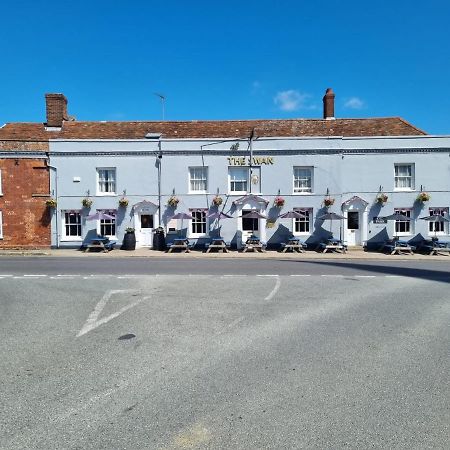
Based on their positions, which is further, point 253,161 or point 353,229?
point 353,229

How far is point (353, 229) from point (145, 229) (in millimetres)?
12940

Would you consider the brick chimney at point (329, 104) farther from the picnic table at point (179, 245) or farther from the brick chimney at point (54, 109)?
the brick chimney at point (54, 109)

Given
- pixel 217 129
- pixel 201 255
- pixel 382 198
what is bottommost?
pixel 201 255

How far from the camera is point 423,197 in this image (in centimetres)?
2056

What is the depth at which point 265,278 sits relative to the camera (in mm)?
10922

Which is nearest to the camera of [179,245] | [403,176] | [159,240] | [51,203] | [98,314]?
[98,314]

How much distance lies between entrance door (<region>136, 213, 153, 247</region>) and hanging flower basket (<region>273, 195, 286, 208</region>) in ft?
24.9

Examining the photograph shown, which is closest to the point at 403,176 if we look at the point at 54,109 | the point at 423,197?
the point at 423,197

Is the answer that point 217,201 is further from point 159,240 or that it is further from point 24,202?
point 24,202

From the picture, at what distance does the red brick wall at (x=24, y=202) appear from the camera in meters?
20.5

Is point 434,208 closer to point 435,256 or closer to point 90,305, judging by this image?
point 435,256

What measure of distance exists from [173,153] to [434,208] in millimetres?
16413

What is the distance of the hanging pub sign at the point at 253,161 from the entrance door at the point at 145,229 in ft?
19.6

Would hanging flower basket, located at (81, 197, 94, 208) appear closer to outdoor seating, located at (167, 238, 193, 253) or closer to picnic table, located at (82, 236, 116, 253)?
picnic table, located at (82, 236, 116, 253)
